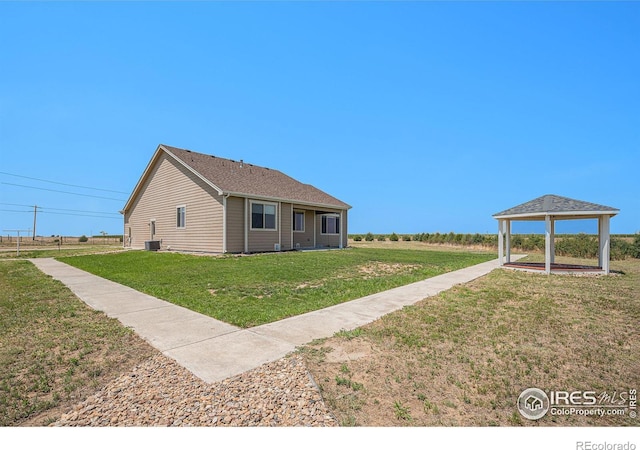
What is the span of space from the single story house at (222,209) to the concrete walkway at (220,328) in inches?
357

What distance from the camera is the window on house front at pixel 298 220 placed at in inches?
878

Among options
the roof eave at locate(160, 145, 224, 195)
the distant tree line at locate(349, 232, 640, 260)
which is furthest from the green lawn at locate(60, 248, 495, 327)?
the distant tree line at locate(349, 232, 640, 260)

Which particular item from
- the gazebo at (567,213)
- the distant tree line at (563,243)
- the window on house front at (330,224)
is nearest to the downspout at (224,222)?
the window on house front at (330,224)

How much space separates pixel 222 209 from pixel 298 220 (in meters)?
7.27

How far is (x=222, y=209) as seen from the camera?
648 inches

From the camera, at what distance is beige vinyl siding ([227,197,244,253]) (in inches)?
657

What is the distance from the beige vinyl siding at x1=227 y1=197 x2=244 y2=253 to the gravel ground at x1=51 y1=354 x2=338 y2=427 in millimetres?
13552

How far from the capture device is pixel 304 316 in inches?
229

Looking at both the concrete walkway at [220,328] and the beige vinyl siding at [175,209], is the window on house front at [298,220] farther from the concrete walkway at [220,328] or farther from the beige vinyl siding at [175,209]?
the concrete walkway at [220,328]

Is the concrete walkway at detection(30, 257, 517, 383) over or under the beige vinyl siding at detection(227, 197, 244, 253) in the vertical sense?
under

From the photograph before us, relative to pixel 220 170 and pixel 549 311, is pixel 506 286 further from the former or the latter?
pixel 220 170

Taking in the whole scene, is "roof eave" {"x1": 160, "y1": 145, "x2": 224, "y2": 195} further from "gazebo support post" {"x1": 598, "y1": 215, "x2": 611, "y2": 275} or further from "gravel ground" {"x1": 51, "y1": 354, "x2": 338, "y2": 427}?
"gazebo support post" {"x1": 598, "y1": 215, "x2": 611, "y2": 275}
